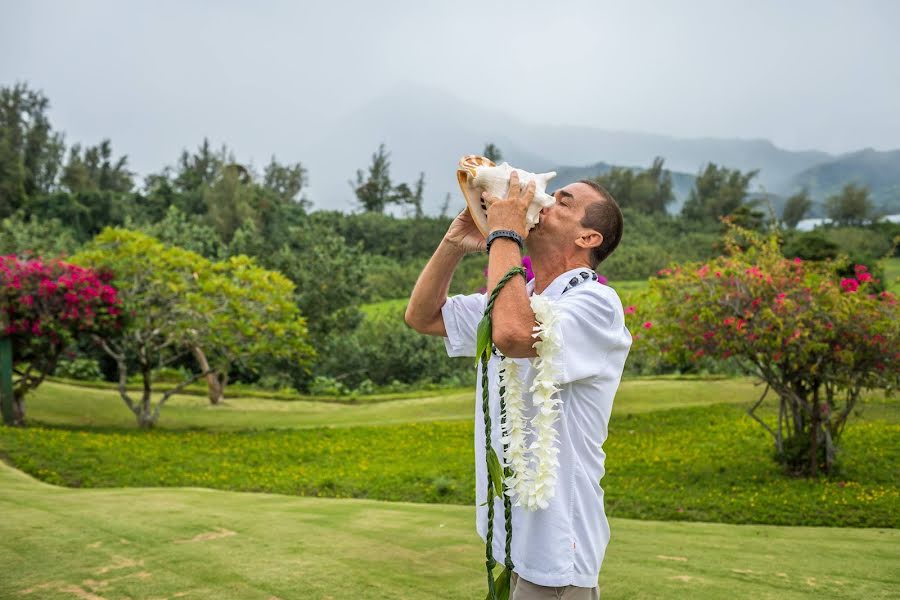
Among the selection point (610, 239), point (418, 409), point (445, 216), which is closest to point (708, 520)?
point (610, 239)

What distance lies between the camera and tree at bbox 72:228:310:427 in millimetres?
16328

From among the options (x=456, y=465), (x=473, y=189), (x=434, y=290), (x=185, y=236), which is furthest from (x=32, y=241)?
(x=473, y=189)

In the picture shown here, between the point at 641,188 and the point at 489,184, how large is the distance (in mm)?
52627

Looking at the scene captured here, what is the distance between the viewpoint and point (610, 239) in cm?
271

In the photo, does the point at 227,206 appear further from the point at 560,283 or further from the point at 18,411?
the point at 560,283

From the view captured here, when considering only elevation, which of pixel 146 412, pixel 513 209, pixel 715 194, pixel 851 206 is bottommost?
pixel 146 412

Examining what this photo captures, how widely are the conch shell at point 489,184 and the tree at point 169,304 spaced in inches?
571

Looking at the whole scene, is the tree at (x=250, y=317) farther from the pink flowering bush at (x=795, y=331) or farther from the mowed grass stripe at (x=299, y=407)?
the pink flowering bush at (x=795, y=331)

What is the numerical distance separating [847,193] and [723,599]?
48901mm

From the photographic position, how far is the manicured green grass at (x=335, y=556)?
503 centimetres

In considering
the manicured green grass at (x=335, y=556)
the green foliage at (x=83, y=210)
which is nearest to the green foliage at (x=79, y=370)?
the manicured green grass at (x=335, y=556)

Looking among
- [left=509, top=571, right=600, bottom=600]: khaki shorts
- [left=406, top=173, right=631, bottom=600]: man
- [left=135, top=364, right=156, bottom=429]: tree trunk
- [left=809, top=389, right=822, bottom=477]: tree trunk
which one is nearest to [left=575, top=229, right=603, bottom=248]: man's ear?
[left=406, top=173, right=631, bottom=600]: man

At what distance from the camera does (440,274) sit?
302cm

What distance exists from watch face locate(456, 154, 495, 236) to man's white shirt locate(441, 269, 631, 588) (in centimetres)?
35
